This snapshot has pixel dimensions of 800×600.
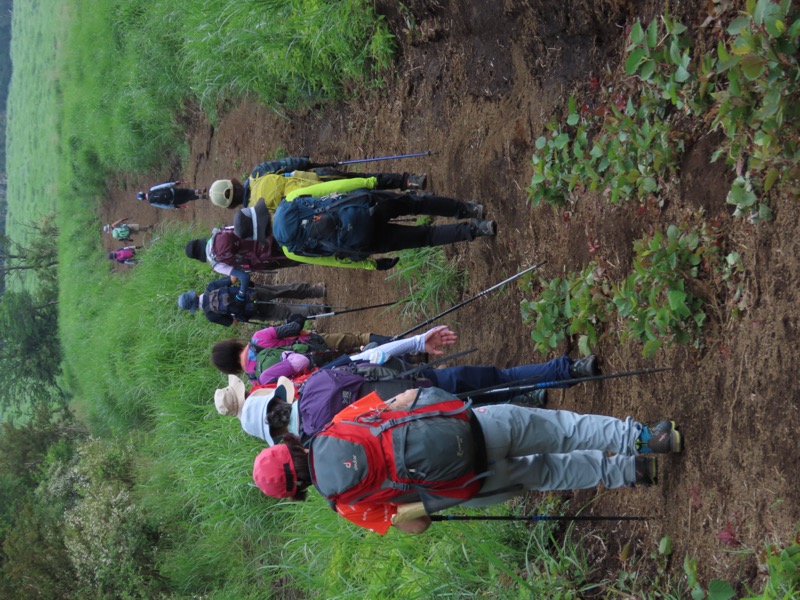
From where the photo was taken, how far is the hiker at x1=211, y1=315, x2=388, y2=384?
196 inches

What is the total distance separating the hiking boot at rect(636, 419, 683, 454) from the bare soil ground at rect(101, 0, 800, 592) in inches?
2.9

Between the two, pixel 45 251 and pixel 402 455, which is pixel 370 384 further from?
pixel 45 251

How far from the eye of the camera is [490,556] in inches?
155

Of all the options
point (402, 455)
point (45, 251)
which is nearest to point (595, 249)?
point (402, 455)

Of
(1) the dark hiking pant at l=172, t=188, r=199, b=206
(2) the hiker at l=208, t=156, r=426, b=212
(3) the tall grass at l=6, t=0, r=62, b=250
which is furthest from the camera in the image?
(3) the tall grass at l=6, t=0, r=62, b=250

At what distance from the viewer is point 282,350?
5207mm

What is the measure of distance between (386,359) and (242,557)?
410cm

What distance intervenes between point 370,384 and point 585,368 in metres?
1.38

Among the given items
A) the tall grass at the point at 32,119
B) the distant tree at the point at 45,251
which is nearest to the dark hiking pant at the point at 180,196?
the distant tree at the point at 45,251

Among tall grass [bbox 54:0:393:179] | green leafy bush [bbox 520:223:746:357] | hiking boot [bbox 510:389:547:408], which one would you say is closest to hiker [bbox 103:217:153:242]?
tall grass [bbox 54:0:393:179]

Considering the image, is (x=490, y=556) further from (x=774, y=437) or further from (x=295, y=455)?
(x=774, y=437)

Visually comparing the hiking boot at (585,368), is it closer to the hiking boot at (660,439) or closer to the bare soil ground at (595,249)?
the bare soil ground at (595,249)

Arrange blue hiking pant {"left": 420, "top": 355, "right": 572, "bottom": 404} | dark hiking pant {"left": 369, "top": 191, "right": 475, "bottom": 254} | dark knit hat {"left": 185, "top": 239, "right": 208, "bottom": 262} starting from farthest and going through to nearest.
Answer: dark knit hat {"left": 185, "top": 239, "right": 208, "bottom": 262} < dark hiking pant {"left": 369, "top": 191, "right": 475, "bottom": 254} < blue hiking pant {"left": 420, "top": 355, "right": 572, "bottom": 404}

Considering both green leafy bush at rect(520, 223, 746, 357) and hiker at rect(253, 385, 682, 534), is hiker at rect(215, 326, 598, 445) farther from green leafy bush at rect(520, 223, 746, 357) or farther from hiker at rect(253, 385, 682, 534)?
green leafy bush at rect(520, 223, 746, 357)
